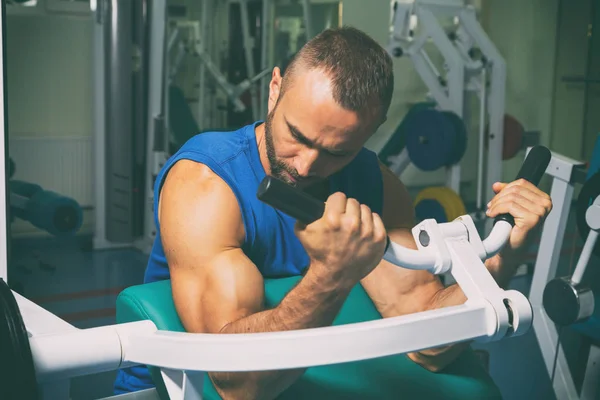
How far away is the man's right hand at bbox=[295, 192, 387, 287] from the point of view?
879mm

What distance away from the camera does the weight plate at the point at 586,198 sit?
1897 mm

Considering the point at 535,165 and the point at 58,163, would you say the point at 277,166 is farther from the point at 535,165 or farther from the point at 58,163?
the point at 58,163

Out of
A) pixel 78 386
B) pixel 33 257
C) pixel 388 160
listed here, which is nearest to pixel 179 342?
pixel 78 386

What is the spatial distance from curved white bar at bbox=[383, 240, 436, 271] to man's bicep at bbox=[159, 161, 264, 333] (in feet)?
1.03

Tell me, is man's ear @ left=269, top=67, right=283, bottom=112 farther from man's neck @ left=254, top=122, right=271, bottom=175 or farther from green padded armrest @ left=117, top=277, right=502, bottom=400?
green padded armrest @ left=117, top=277, right=502, bottom=400

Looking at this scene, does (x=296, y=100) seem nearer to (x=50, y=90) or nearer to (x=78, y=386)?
(x=78, y=386)

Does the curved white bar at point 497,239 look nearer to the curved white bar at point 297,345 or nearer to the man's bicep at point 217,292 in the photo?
the curved white bar at point 297,345

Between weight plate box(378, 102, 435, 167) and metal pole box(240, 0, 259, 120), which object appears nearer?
weight plate box(378, 102, 435, 167)

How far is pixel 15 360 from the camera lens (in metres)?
0.83

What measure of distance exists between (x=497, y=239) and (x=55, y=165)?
3.91 m

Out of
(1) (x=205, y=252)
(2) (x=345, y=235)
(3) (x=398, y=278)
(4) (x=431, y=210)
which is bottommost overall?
(4) (x=431, y=210)

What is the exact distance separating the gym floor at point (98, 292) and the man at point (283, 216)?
112cm

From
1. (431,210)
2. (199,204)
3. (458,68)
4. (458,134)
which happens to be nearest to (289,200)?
(199,204)

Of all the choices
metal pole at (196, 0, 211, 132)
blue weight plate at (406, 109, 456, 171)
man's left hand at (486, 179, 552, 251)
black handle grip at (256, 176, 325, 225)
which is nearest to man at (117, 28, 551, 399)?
man's left hand at (486, 179, 552, 251)
